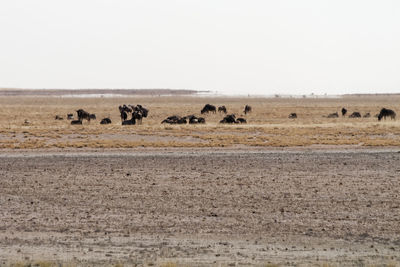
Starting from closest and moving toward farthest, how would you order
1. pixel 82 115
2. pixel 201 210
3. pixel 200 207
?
pixel 201 210 → pixel 200 207 → pixel 82 115

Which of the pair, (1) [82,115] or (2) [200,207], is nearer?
(2) [200,207]

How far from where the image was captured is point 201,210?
45.9ft

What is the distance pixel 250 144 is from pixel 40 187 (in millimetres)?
15559

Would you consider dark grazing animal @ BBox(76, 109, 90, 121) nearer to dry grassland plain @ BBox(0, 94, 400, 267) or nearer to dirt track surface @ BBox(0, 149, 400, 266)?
dry grassland plain @ BBox(0, 94, 400, 267)

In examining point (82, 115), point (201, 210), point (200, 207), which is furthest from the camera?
point (82, 115)

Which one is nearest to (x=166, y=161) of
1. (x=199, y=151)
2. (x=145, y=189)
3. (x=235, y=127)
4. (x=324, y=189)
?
(x=199, y=151)

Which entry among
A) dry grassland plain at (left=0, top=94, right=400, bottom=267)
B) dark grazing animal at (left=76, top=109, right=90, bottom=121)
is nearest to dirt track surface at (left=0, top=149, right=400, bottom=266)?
dry grassland plain at (left=0, top=94, right=400, bottom=267)

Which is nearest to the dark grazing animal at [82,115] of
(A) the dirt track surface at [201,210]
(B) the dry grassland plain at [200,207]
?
(B) the dry grassland plain at [200,207]

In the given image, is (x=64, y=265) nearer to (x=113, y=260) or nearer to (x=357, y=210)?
(x=113, y=260)

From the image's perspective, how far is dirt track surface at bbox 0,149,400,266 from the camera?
33.4ft

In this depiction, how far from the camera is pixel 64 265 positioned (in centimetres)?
908

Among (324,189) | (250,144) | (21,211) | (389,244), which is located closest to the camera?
(389,244)

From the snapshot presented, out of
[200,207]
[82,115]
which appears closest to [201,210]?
[200,207]

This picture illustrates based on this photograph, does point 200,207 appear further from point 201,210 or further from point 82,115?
point 82,115
